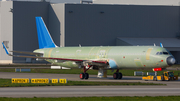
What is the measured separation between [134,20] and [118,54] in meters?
69.7

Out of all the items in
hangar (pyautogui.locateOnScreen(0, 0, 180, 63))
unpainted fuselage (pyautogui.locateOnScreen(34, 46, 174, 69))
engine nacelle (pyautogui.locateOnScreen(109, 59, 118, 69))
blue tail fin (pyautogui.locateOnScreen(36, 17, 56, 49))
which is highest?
hangar (pyautogui.locateOnScreen(0, 0, 180, 63))

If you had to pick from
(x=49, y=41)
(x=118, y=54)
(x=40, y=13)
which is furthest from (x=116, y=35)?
(x=118, y=54)

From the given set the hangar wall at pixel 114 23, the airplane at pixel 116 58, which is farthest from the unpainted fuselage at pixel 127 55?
the hangar wall at pixel 114 23

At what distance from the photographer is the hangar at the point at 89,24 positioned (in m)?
109

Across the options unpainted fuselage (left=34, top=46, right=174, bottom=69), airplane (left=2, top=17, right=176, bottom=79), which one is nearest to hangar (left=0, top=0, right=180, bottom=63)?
airplane (left=2, top=17, right=176, bottom=79)

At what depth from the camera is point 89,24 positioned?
110125mm

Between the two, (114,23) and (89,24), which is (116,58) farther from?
(114,23)

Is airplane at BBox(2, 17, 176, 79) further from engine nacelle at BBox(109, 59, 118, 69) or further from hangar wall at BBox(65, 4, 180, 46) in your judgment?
hangar wall at BBox(65, 4, 180, 46)

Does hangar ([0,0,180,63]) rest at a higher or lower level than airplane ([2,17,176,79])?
higher

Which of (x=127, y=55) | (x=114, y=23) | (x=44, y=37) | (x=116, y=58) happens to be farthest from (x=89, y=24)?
(x=127, y=55)

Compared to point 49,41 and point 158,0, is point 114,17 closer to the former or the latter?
point 158,0

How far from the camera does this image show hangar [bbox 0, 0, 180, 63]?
10894 centimetres

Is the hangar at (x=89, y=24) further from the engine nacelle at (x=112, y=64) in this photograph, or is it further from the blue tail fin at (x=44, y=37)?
the engine nacelle at (x=112, y=64)

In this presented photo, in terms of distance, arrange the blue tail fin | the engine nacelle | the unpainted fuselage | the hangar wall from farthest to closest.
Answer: the hangar wall → the blue tail fin → the engine nacelle → the unpainted fuselage
